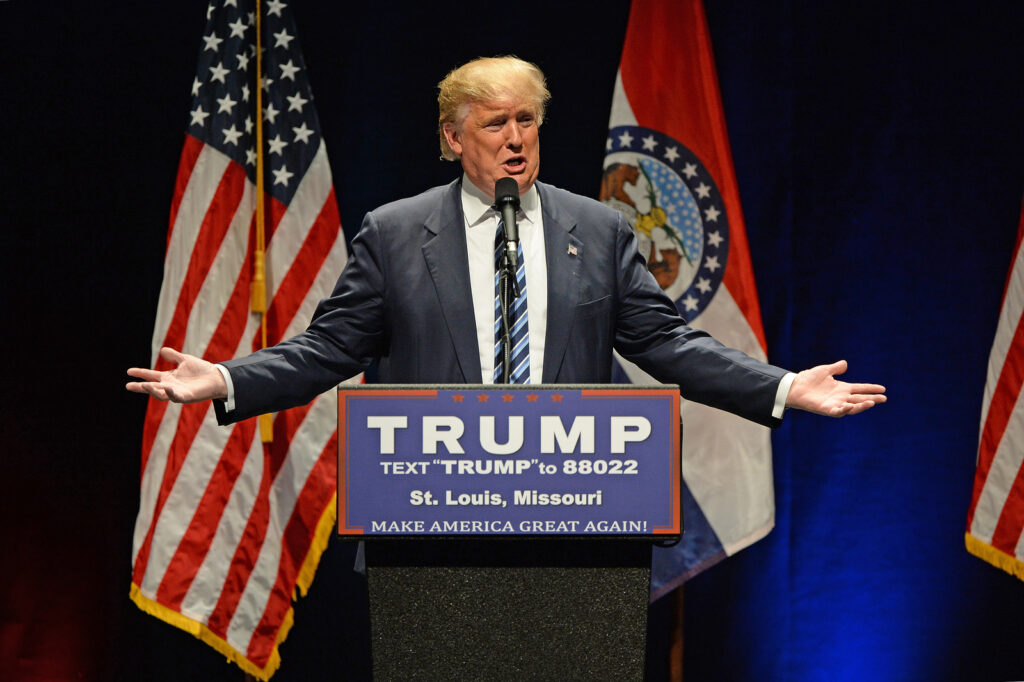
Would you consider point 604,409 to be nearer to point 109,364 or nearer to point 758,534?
point 758,534

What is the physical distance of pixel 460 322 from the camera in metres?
1.90

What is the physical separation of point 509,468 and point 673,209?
7.37 ft

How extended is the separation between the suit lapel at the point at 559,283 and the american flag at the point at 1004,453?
2.27 meters

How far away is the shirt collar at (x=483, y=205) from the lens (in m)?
2.01

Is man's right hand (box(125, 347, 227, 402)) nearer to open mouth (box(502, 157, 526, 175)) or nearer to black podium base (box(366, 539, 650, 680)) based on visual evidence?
black podium base (box(366, 539, 650, 680))

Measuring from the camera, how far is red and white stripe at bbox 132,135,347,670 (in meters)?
3.56

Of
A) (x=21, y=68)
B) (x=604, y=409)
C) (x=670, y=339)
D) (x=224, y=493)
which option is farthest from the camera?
(x=21, y=68)

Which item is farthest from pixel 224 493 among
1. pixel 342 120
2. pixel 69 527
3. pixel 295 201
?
pixel 342 120

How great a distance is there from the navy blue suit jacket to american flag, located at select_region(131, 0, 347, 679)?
5.38 feet

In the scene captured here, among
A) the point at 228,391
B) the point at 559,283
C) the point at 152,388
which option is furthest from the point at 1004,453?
the point at 152,388

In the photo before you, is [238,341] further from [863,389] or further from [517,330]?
[863,389]

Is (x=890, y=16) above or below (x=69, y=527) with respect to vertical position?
above

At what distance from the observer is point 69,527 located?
383 cm

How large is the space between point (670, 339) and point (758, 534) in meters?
1.85
